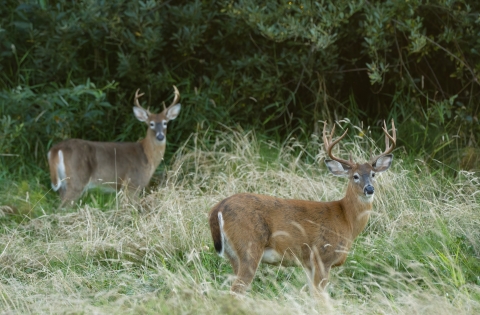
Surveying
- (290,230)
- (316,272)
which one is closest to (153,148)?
(290,230)

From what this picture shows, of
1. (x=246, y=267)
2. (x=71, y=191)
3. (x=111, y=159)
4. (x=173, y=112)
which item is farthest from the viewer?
(x=173, y=112)

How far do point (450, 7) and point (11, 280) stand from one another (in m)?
4.48

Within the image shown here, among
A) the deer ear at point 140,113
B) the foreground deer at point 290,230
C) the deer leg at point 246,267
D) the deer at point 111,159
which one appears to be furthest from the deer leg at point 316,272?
the deer ear at point 140,113

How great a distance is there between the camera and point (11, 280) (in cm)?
531

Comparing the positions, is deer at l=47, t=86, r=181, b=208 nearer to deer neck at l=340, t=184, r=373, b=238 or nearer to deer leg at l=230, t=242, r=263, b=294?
deer neck at l=340, t=184, r=373, b=238

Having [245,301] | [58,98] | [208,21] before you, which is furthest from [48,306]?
[208,21]

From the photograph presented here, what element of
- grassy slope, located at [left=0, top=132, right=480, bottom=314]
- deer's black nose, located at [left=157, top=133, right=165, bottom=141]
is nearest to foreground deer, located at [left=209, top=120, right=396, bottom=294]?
grassy slope, located at [left=0, top=132, right=480, bottom=314]

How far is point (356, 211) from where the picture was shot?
5.43 m

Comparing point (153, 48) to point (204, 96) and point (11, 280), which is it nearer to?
point (204, 96)

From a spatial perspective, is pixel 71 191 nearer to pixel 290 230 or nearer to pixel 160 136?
pixel 160 136

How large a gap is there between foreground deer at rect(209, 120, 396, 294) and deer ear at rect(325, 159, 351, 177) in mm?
97

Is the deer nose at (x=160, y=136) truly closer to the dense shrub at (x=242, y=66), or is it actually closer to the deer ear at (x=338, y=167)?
the dense shrub at (x=242, y=66)

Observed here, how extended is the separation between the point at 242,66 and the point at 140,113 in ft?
3.53

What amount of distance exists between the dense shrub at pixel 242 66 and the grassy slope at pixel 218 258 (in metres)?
0.97
